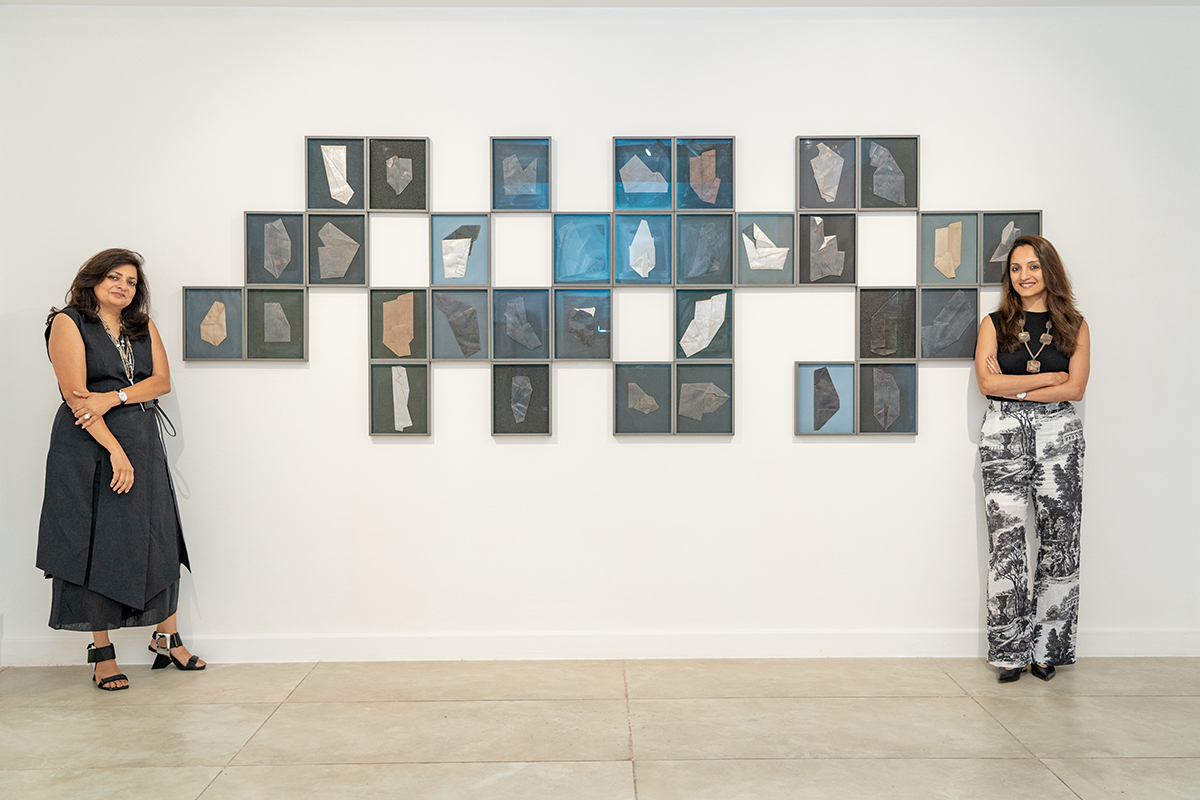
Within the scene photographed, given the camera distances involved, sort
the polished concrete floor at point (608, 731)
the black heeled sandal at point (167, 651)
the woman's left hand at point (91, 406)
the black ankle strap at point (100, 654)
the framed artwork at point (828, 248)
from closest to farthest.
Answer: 1. the polished concrete floor at point (608, 731)
2. the woman's left hand at point (91, 406)
3. the black ankle strap at point (100, 654)
4. the black heeled sandal at point (167, 651)
5. the framed artwork at point (828, 248)

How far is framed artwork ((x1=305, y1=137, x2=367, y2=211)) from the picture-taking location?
3.31 m

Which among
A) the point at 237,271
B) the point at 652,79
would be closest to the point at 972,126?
the point at 652,79

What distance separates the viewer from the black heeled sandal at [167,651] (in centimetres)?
325

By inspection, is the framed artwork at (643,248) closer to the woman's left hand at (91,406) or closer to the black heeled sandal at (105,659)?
the woman's left hand at (91,406)

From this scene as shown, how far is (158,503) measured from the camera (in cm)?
312

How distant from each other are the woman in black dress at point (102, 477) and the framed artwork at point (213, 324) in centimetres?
21

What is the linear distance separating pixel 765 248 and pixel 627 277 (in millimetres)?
603

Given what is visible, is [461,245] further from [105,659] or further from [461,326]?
[105,659]

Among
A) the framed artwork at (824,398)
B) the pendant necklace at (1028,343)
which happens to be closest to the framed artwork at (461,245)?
the framed artwork at (824,398)

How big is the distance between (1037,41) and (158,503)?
411 cm

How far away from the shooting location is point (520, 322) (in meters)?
3.35

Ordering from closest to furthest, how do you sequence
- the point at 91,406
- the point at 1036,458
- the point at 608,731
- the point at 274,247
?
the point at 608,731
the point at 91,406
the point at 1036,458
the point at 274,247

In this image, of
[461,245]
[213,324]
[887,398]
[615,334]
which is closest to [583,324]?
[615,334]

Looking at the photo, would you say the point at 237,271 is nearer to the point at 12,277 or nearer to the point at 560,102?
the point at 12,277
